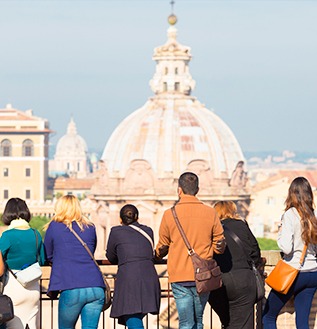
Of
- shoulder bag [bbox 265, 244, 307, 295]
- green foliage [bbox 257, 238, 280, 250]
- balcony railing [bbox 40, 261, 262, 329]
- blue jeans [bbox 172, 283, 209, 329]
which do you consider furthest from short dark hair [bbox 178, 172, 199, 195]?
green foliage [bbox 257, 238, 280, 250]

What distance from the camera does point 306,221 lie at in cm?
1620

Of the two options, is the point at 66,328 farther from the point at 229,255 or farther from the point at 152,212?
the point at 152,212

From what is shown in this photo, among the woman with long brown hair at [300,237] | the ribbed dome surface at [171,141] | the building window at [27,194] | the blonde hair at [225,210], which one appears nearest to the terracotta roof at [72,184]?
the building window at [27,194]

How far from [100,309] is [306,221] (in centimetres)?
189

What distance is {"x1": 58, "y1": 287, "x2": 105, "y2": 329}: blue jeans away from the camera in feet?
52.6

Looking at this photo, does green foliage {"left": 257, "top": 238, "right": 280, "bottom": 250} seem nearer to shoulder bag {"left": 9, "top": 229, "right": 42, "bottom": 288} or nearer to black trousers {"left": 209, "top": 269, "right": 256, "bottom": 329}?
black trousers {"left": 209, "top": 269, "right": 256, "bottom": 329}

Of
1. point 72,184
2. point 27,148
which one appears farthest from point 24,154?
point 72,184

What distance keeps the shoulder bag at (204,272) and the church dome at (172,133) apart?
184 feet

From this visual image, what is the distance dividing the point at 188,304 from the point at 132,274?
1.82ft

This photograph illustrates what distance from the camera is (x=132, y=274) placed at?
16.2m

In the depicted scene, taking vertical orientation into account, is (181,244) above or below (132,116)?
below

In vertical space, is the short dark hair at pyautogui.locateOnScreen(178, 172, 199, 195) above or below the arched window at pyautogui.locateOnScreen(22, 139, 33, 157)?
below

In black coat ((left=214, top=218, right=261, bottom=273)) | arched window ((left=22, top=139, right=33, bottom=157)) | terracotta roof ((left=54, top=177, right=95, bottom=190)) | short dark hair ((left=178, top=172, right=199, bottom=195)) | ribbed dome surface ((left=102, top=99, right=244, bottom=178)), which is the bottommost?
black coat ((left=214, top=218, right=261, bottom=273))

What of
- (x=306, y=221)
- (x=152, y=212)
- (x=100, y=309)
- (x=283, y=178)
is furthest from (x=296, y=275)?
(x=283, y=178)
